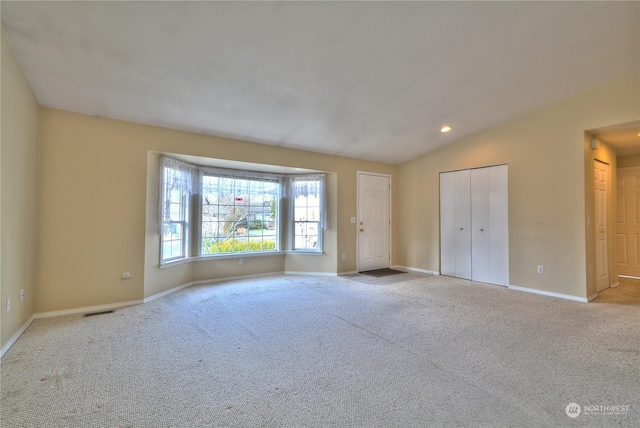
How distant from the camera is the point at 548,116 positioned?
13.8 ft

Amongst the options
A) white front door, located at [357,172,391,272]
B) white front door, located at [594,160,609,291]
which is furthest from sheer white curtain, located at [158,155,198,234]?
white front door, located at [594,160,609,291]

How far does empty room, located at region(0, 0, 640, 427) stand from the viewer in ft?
6.36

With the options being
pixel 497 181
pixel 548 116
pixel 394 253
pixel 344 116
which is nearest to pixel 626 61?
pixel 548 116

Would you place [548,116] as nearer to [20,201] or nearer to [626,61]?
[626,61]

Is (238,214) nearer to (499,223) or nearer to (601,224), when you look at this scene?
(499,223)

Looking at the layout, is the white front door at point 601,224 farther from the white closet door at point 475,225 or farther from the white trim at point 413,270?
the white trim at point 413,270

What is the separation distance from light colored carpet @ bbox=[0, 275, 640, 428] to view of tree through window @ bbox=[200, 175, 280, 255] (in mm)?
1606

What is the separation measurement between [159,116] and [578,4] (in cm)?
445

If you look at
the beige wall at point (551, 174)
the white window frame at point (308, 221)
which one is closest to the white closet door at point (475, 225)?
the beige wall at point (551, 174)

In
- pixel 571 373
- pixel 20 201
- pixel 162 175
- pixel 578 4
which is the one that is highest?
pixel 578 4

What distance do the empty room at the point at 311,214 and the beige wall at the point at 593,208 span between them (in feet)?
0.20

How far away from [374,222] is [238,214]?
2809 mm

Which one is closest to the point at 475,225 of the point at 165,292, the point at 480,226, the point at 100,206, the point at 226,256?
the point at 480,226

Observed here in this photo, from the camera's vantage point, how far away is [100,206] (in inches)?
138
